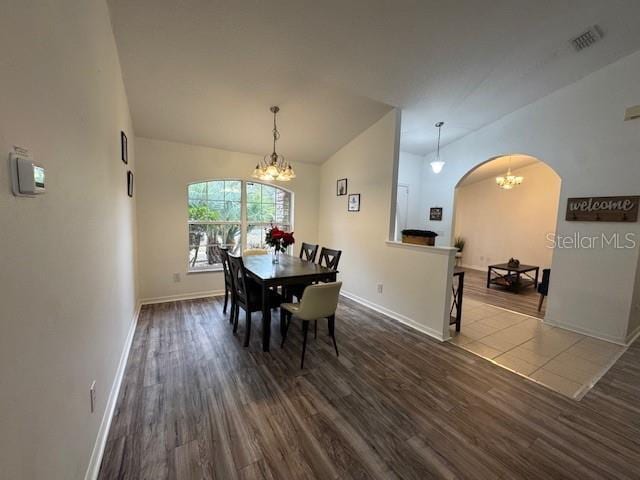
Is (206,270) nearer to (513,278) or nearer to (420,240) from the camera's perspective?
(420,240)

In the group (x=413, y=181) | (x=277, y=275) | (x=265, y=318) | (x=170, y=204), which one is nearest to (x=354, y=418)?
(x=265, y=318)

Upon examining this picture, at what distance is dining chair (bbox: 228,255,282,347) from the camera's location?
2713 mm

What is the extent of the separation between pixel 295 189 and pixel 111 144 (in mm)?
3265

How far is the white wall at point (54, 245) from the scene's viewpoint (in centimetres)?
71

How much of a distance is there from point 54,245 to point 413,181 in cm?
638

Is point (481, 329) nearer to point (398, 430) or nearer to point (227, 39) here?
point (398, 430)

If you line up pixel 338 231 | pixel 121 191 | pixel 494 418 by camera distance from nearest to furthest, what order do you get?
pixel 494 418, pixel 121 191, pixel 338 231

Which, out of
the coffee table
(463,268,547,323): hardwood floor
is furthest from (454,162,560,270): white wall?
(463,268,547,323): hardwood floor

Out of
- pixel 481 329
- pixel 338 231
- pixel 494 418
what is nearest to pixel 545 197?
pixel 481 329

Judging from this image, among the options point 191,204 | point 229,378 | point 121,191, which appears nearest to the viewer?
point 229,378

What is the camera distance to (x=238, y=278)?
2.88 meters

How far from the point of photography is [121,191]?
8.28 ft

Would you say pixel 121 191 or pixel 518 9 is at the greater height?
pixel 518 9

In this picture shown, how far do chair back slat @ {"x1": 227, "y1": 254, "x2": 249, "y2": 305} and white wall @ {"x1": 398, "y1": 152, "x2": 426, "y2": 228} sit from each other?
15.0ft
